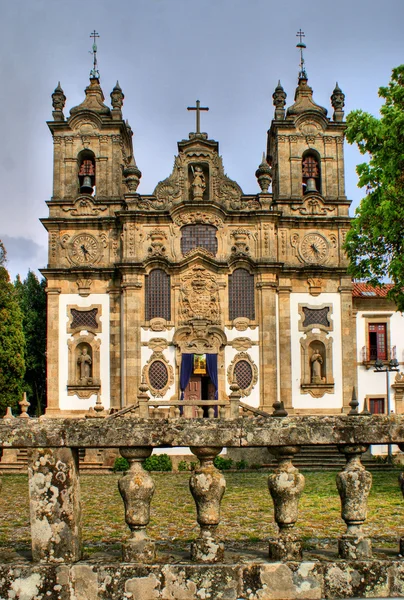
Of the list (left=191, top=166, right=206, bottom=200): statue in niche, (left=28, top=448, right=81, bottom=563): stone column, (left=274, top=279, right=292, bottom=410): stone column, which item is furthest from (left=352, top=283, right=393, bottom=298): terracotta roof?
(left=28, top=448, right=81, bottom=563): stone column

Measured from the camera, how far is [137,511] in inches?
151

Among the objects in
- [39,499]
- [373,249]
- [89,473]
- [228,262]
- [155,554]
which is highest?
[228,262]

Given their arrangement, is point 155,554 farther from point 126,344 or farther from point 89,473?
point 126,344

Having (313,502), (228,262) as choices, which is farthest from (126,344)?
(313,502)

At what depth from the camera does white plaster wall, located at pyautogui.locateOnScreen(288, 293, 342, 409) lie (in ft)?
95.2

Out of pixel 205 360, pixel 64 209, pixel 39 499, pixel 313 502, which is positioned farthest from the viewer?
pixel 64 209

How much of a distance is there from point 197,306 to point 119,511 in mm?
19684

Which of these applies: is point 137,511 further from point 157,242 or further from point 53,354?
point 53,354

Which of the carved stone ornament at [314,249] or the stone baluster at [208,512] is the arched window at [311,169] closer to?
the carved stone ornament at [314,249]

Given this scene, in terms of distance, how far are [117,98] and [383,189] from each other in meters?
20.1

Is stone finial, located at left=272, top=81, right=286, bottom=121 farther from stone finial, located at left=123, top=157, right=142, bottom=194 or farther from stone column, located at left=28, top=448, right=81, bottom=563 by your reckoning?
stone column, located at left=28, top=448, right=81, bottom=563

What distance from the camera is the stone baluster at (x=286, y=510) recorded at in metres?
3.84

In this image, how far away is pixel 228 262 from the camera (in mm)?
29047

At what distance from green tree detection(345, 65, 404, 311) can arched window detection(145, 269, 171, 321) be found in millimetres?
12813
